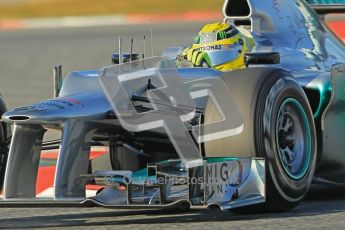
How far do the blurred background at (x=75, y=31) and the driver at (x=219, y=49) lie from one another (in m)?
4.29

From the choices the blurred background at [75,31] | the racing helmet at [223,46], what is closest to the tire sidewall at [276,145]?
the racing helmet at [223,46]

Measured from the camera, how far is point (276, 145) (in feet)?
18.0

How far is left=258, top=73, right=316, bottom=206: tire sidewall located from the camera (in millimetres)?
5434

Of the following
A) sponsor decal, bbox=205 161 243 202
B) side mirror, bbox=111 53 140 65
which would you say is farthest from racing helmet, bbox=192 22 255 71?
sponsor decal, bbox=205 161 243 202

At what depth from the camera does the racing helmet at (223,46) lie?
6.81m

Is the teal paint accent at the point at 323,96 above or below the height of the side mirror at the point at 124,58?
below

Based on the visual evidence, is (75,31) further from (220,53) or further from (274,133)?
(274,133)

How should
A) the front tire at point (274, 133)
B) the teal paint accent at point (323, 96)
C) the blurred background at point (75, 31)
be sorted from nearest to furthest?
the front tire at point (274, 133), the teal paint accent at point (323, 96), the blurred background at point (75, 31)

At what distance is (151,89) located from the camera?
5.94 meters

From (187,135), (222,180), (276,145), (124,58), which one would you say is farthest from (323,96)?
(124,58)

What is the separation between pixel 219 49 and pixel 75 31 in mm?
18565

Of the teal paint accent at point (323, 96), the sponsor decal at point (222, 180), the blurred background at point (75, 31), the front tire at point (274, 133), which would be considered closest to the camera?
the sponsor decal at point (222, 180)

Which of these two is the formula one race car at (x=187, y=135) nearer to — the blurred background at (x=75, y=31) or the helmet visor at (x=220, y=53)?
the helmet visor at (x=220, y=53)

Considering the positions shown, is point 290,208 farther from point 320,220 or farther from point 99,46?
point 99,46
